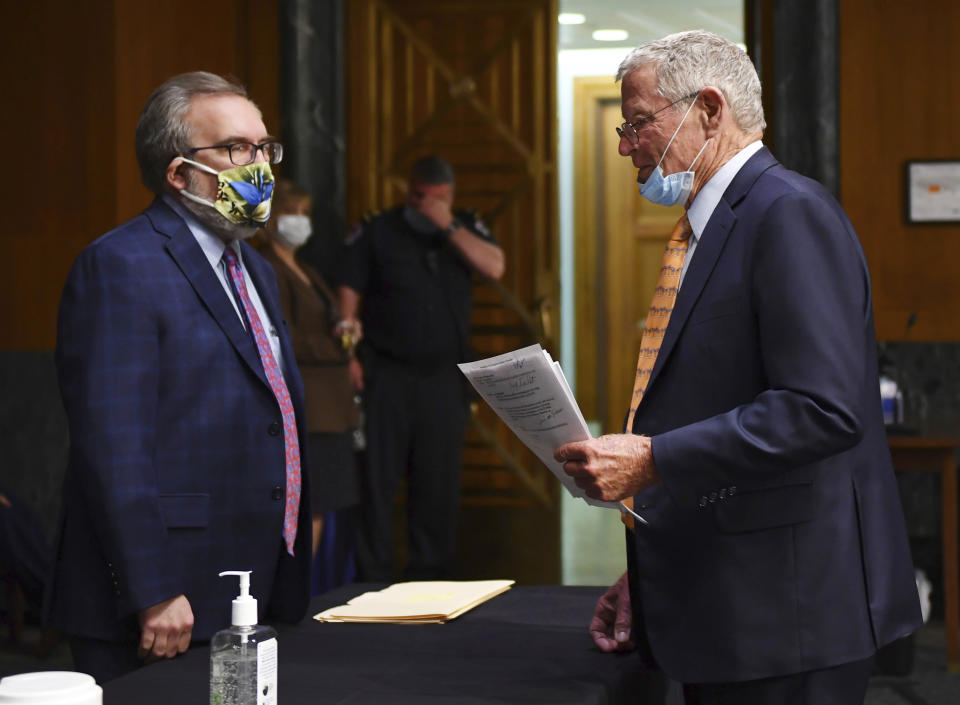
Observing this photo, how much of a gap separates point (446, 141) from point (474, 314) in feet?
2.79

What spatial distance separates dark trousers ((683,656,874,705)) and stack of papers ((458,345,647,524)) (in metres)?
0.26

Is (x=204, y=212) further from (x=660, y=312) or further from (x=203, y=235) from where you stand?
(x=660, y=312)

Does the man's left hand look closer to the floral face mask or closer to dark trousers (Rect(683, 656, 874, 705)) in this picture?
dark trousers (Rect(683, 656, 874, 705))

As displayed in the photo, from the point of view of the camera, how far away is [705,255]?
5.37 ft

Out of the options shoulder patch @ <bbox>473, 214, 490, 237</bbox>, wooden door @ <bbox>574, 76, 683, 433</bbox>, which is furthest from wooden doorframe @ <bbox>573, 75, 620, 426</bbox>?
shoulder patch @ <bbox>473, 214, 490, 237</bbox>

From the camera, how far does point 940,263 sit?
5.36m

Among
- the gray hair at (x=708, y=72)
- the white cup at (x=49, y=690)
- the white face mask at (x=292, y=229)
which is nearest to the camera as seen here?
the white cup at (x=49, y=690)

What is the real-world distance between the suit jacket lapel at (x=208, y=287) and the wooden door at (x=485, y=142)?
150 inches

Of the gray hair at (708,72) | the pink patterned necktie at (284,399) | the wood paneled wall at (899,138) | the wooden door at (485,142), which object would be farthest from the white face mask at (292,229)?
the gray hair at (708,72)

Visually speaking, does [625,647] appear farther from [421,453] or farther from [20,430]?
[20,430]

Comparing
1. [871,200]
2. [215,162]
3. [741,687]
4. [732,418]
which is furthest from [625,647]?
[871,200]

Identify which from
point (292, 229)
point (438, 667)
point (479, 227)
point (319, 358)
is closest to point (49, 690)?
point (438, 667)

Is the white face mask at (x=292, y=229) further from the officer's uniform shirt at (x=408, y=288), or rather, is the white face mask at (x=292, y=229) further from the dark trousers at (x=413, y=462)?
the dark trousers at (x=413, y=462)

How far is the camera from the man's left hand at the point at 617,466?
1584 mm
